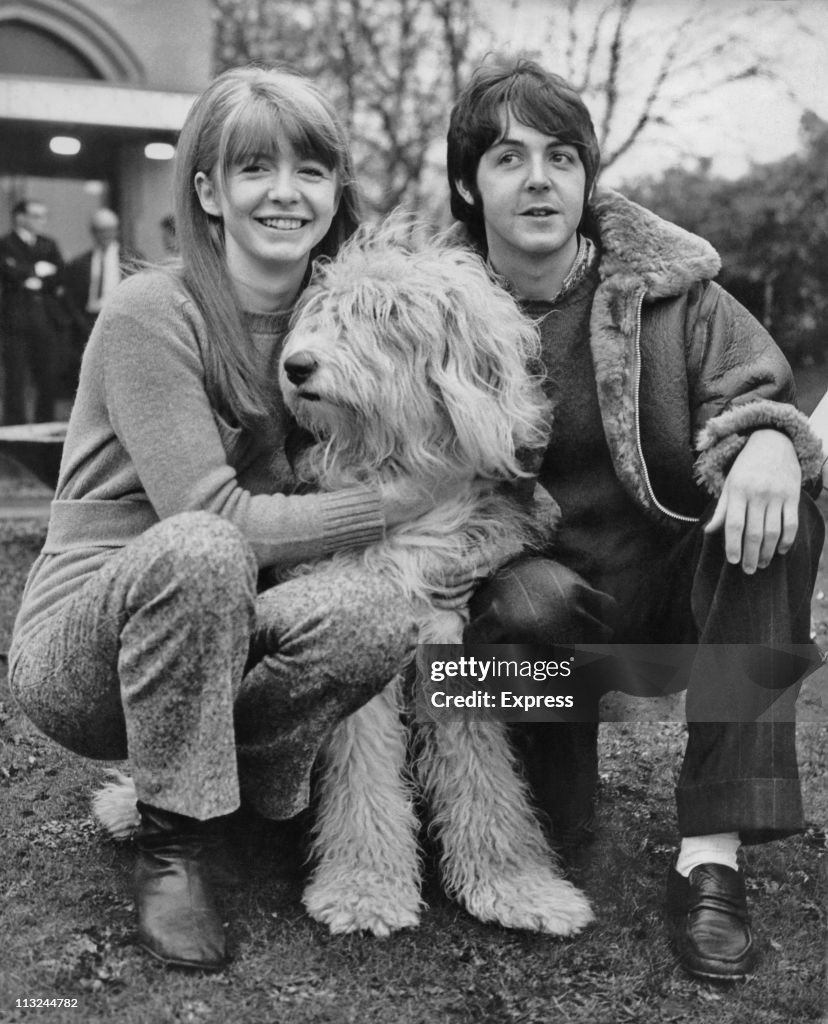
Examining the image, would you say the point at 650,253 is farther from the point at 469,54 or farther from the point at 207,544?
the point at 207,544

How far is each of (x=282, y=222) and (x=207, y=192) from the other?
17cm

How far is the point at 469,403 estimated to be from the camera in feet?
7.47

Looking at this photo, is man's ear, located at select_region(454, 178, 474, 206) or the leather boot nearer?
the leather boot

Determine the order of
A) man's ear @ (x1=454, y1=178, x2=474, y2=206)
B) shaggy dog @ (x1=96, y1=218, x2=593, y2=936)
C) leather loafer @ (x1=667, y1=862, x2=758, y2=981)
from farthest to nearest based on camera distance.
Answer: man's ear @ (x1=454, y1=178, x2=474, y2=206) < shaggy dog @ (x1=96, y1=218, x2=593, y2=936) < leather loafer @ (x1=667, y1=862, x2=758, y2=981)

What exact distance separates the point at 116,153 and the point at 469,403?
4.33ft

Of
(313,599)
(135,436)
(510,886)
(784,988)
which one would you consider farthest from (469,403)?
(784,988)

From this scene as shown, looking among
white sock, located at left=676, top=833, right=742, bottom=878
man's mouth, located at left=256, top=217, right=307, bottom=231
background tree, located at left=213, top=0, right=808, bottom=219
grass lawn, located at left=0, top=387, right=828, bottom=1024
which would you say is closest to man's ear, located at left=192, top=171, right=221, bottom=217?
man's mouth, located at left=256, top=217, right=307, bottom=231

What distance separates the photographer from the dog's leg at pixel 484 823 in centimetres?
232

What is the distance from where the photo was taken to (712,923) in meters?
2.18

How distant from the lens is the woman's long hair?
226cm

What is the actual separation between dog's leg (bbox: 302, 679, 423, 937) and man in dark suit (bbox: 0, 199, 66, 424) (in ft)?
6.38

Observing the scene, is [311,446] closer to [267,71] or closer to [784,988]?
[267,71]

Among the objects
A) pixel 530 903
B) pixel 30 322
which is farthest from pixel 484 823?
pixel 30 322

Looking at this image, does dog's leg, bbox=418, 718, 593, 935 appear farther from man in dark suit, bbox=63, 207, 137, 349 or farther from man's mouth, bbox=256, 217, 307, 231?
man in dark suit, bbox=63, 207, 137, 349
